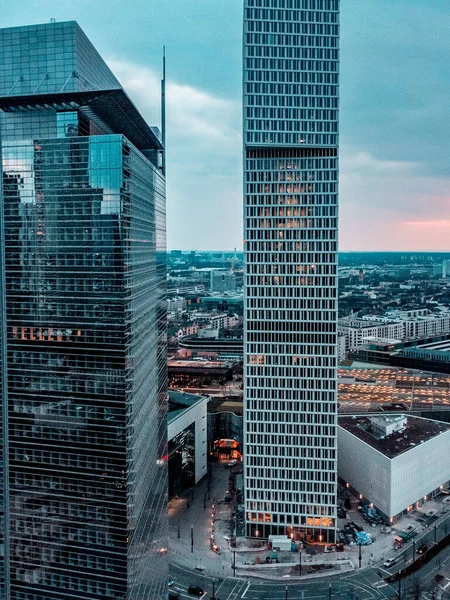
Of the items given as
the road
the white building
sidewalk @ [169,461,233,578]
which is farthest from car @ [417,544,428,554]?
sidewalk @ [169,461,233,578]

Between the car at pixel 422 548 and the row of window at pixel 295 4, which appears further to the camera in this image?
the row of window at pixel 295 4

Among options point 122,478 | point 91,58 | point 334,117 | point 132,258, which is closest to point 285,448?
point 122,478

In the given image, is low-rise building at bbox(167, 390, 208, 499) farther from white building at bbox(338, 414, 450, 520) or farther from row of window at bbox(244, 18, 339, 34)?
row of window at bbox(244, 18, 339, 34)

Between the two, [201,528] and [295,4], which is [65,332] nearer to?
[201,528]

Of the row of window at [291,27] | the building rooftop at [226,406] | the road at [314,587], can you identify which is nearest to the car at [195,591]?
the road at [314,587]

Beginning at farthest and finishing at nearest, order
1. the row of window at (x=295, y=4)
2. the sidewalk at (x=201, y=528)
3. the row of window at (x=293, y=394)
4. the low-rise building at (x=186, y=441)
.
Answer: the low-rise building at (x=186, y=441) → the row of window at (x=293, y=394) → the row of window at (x=295, y=4) → the sidewalk at (x=201, y=528)

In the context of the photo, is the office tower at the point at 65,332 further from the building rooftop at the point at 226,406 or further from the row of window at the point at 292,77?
the building rooftop at the point at 226,406
